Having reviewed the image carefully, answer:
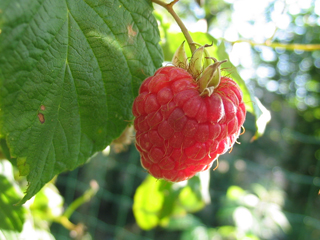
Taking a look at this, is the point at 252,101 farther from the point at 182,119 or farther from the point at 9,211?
the point at 9,211

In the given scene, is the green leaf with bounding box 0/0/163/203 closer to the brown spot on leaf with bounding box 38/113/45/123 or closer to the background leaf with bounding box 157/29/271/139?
the brown spot on leaf with bounding box 38/113/45/123

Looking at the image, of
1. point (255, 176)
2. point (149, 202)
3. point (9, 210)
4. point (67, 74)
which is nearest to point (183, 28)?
point (67, 74)

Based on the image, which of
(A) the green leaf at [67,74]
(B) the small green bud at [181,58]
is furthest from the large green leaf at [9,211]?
(B) the small green bud at [181,58]

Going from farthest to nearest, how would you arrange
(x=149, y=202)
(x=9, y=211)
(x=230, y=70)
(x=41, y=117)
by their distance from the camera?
(x=149, y=202)
(x=9, y=211)
(x=230, y=70)
(x=41, y=117)

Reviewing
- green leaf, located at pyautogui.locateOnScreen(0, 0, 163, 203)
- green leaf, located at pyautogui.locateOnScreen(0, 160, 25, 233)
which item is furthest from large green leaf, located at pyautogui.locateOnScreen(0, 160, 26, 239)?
green leaf, located at pyautogui.locateOnScreen(0, 0, 163, 203)

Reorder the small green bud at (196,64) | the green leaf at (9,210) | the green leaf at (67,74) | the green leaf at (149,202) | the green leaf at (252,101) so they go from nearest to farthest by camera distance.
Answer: the green leaf at (67,74) < the small green bud at (196,64) < the green leaf at (252,101) < the green leaf at (9,210) < the green leaf at (149,202)

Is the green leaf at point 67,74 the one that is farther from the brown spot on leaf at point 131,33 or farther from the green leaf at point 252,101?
the green leaf at point 252,101

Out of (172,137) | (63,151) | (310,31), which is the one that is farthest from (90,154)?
(310,31)
